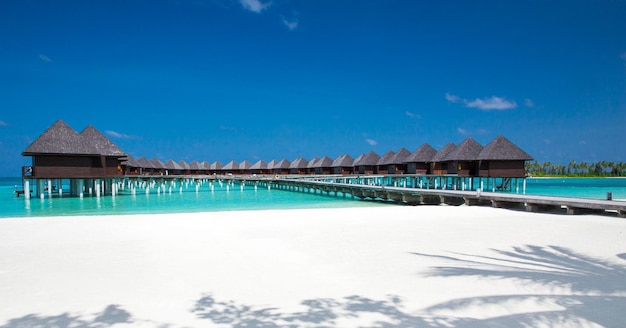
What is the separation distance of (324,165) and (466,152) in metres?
25.2

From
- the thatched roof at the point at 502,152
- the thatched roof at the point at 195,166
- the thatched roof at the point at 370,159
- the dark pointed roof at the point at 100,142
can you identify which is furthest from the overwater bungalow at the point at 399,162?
the thatched roof at the point at 195,166

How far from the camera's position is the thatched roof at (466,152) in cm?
3331

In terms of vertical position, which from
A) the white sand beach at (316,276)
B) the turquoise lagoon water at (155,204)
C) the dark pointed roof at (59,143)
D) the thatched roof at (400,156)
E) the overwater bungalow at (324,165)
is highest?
the dark pointed roof at (59,143)

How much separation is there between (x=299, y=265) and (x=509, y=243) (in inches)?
180

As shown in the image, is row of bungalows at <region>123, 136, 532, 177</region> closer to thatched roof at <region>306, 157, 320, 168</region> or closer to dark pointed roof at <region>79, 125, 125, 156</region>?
thatched roof at <region>306, 157, 320, 168</region>

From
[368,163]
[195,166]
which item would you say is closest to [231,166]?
[195,166]

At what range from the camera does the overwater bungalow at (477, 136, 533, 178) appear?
30.8 metres

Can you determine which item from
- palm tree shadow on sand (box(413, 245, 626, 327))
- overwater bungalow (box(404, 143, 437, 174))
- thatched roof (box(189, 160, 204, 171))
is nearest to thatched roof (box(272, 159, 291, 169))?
thatched roof (box(189, 160, 204, 171))

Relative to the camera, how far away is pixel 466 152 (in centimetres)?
3388

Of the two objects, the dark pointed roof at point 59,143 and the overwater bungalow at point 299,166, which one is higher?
the dark pointed roof at point 59,143

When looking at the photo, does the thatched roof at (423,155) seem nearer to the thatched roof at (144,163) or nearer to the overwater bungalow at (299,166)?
the overwater bungalow at (299,166)

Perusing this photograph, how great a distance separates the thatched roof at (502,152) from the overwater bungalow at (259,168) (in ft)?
130

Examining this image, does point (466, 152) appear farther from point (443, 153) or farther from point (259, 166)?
point (259, 166)

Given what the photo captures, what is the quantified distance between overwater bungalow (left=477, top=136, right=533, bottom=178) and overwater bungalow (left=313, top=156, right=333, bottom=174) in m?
27.1
